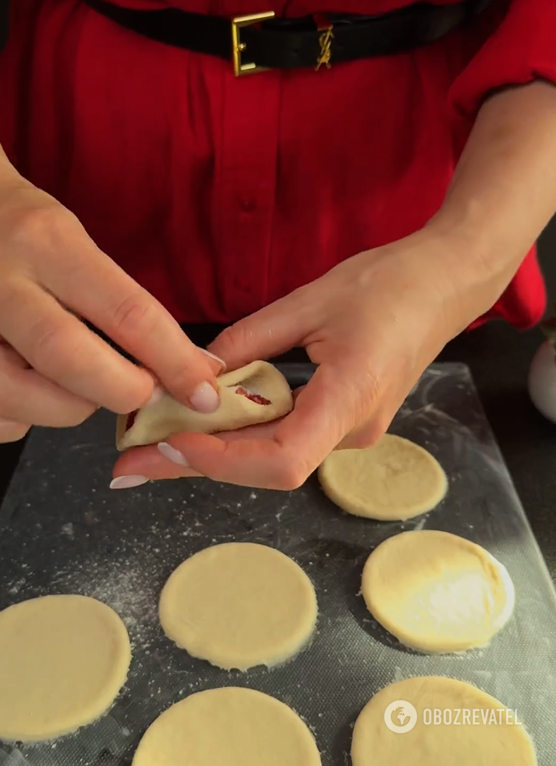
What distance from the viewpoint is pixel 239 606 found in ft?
3.43

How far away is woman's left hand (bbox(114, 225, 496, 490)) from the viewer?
0.78m

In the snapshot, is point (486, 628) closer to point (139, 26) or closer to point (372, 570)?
point (372, 570)

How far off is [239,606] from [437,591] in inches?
11.2

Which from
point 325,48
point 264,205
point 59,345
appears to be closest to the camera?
point 59,345

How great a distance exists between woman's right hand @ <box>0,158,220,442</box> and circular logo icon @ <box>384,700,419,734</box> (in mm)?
493

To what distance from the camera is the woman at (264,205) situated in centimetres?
77

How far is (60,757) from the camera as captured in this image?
0.89 metres

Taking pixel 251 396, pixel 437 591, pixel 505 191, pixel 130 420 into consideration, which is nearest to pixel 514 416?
pixel 437 591

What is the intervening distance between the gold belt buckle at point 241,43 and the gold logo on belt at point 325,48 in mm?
74

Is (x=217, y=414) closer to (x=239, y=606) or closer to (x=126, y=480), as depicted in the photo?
(x=126, y=480)

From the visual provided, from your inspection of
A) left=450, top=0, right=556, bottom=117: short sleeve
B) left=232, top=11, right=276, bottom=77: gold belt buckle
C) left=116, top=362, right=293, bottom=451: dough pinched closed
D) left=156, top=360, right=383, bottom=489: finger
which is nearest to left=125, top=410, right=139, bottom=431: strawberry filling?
left=116, top=362, right=293, bottom=451: dough pinched closed

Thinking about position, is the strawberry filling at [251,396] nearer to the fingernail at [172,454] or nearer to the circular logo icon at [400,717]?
the fingernail at [172,454]

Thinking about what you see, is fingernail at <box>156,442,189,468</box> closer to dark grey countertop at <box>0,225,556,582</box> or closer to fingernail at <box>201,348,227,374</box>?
fingernail at <box>201,348,227,374</box>

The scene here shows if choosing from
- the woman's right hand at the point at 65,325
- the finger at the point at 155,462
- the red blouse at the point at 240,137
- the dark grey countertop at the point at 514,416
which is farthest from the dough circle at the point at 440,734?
the red blouse at the point at 240,137
